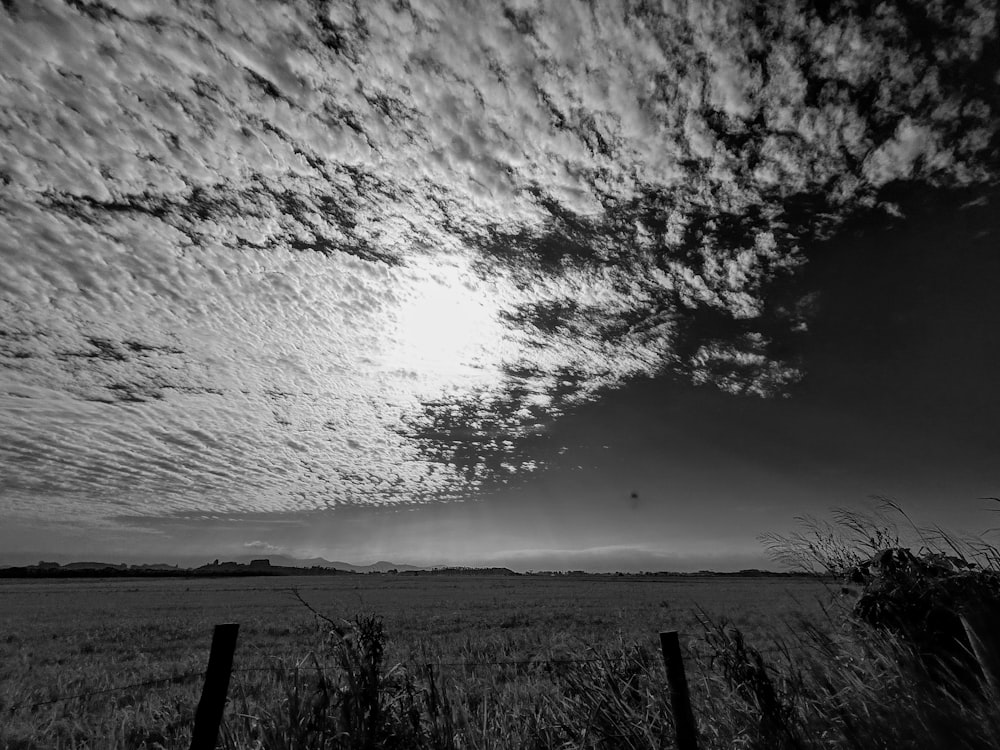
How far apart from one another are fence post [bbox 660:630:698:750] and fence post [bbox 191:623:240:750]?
9.50 feet

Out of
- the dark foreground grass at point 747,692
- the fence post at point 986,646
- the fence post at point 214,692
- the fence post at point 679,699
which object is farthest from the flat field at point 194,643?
the fence post at point 986,646

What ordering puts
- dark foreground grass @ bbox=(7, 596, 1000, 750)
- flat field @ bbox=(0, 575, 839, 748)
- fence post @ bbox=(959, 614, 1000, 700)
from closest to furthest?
1. fence post @ bbox=(959, 614, 1000, 700)
2. dark foreground grass @ bbox=(7, 596, 1000, 750)
3. flat field @ bbox=(0, 575, 839, 748)

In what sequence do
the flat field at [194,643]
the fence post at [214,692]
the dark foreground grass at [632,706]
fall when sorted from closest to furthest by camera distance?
the fence post at [214,692] → the dark foreground grass at [632,706] → the flat field at [194,643]

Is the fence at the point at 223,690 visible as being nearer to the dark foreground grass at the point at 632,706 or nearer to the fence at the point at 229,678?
the fence at the point at 229,678

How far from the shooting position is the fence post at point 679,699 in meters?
3.76

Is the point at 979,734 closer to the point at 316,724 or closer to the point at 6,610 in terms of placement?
the point at 316,724

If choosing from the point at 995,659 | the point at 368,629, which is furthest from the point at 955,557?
the point at 368,629

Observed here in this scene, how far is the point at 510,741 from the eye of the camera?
4734 millimetres

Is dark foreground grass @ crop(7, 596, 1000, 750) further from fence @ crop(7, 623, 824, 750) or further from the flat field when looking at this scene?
fence @ crop(7, 623, 824, 750)

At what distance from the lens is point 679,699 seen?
3775 mm

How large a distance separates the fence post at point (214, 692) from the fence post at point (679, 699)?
290cm

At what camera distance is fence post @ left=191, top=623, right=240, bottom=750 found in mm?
3361

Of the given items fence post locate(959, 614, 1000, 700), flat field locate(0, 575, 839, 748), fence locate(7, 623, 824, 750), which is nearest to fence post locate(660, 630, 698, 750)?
fence locate(7, 623, 824, 750)

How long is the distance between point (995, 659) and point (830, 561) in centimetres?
305
